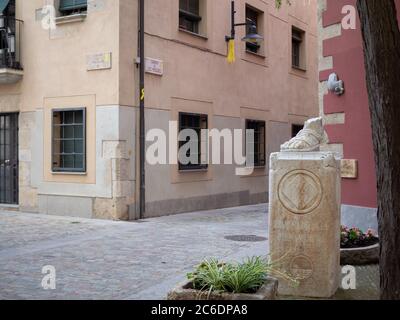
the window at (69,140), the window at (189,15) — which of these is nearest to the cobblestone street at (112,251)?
the window at (69,140)

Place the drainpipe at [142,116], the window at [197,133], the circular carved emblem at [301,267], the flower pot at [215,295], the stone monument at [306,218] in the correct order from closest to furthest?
1. the flower pot at [215,295]
2. the stone monument at [306,218]
3. the circular carved emblem at [301,267]
4. the drainpipe at [142,116]
5. the window at [197,133]

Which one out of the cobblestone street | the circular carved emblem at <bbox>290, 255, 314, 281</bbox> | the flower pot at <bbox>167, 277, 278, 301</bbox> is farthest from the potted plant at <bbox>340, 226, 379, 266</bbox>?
the flower pot at <bbox>167, 277, 278, 301</bbox>

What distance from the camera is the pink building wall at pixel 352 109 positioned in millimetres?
7660

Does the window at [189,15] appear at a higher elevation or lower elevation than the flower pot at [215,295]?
higher

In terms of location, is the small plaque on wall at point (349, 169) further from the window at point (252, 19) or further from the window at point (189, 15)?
the window at point (252, 19)

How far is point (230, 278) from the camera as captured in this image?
4.11 m

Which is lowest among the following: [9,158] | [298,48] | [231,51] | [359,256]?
[359,256]

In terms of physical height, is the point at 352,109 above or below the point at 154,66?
below

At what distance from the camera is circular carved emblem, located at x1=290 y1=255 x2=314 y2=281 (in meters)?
5.41

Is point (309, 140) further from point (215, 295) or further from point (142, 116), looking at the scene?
point (142, 116)

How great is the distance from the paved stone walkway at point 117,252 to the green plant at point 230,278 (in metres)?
1.45

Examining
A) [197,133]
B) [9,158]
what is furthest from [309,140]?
[9,158]

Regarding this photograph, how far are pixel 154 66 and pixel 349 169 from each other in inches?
233

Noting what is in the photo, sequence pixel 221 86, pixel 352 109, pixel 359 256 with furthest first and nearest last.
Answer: pixel 221 86, pixel 352 109, pixel 359 256
